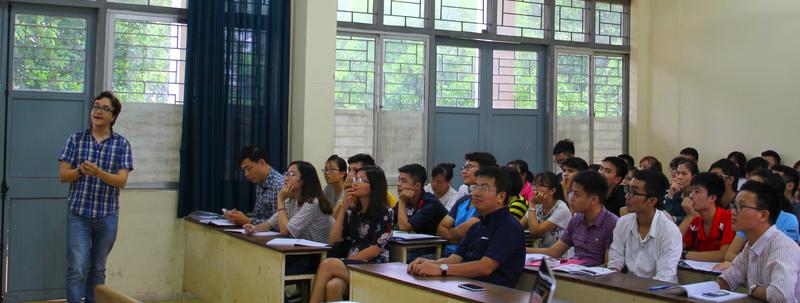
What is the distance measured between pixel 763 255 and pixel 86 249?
11.7ft

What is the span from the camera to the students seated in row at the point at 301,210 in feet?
16.3

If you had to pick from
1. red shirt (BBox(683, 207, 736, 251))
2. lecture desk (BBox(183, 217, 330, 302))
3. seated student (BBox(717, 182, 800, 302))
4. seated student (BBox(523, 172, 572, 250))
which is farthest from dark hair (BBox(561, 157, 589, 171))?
seated student (BBox(717, 182, 800, 302))

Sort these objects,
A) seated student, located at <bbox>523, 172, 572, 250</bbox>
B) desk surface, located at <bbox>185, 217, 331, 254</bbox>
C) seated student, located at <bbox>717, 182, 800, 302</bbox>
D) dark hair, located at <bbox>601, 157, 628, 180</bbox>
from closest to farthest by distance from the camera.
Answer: seated student, located at <bbox>717, 182, 800, 302</bbox> → desk surface, located at <bbox>185, 217, 331, 254</bbox> → seated student, located at <bbox>523, 172, 572, 250</bbox> → dark hair, located at <bbox>601, 157, 628, 180</bbox>

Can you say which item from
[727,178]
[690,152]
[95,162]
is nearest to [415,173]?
[95,162]

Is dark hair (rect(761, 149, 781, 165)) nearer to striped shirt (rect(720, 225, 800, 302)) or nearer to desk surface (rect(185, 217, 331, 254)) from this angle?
striped shirt (rect(720, 225, 800, 302))

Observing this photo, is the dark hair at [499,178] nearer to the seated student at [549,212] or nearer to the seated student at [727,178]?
the seated student at [549,212]

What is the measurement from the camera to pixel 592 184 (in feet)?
14.0

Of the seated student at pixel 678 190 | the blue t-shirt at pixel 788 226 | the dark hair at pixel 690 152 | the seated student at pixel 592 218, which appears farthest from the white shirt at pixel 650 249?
the dark hair at pixel 690 152

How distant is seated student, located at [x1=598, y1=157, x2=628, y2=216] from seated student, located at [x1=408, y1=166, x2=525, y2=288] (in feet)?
5.79

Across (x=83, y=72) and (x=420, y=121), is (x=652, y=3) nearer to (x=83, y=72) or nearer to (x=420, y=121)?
(x=420, y=121)

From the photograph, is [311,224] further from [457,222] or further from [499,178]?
[499,178]

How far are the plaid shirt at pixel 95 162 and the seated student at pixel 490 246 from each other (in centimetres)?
212

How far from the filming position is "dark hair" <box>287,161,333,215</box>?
16.5ft

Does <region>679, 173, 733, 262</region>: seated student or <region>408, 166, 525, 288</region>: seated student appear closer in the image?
<region>408, 166, 525, 288</region>: seated student
